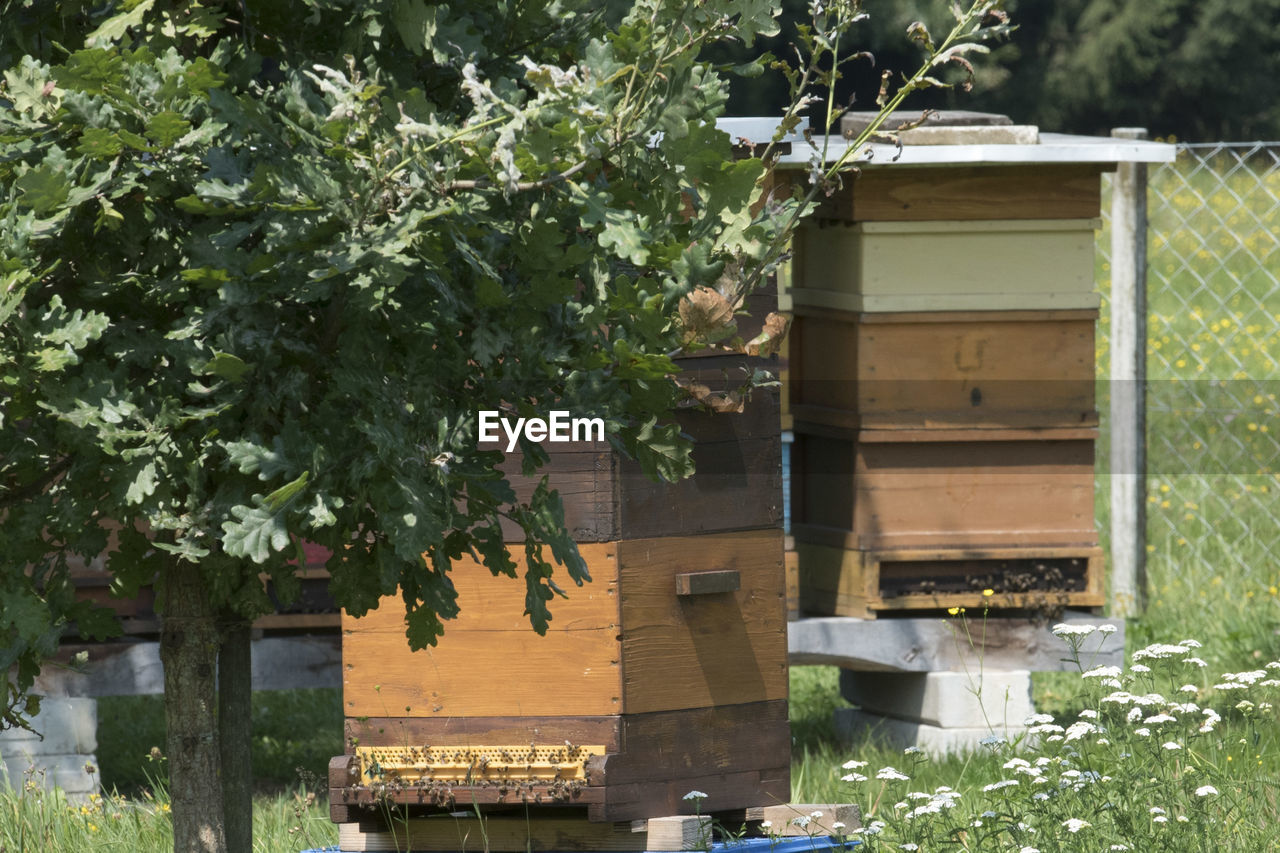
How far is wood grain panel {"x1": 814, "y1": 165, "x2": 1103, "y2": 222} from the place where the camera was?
4605 millimetres

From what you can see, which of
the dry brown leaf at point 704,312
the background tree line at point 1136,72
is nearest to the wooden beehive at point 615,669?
the dry brown leaf at point 704,312

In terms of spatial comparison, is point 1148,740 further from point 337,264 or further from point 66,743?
point 66,743

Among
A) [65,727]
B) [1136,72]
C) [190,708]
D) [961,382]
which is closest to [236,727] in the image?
[190,708]

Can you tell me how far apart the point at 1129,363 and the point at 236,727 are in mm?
4262

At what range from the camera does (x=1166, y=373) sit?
9625 mm

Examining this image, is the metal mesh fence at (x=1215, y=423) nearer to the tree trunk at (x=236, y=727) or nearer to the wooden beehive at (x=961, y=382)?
the wooden beehive at (x=961, y=382)

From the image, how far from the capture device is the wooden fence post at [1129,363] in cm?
598

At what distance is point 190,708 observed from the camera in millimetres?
2490

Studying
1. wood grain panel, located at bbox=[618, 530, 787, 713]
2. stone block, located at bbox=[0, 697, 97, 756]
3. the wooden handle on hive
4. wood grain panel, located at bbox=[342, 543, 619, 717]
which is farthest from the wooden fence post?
stone block, located at bbox=[0, 697, 97, 756]

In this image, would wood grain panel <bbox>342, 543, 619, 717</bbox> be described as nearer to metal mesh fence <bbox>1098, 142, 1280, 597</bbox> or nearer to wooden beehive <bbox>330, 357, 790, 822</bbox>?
wooden beehive <bbox>330, 357, 790, 822</bbox>

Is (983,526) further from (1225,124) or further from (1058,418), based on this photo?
(1225,124)

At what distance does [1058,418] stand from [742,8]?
312cm

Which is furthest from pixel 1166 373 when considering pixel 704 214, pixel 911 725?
pixel 704 214

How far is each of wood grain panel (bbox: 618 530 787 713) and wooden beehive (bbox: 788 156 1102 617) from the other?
122 centimetres
